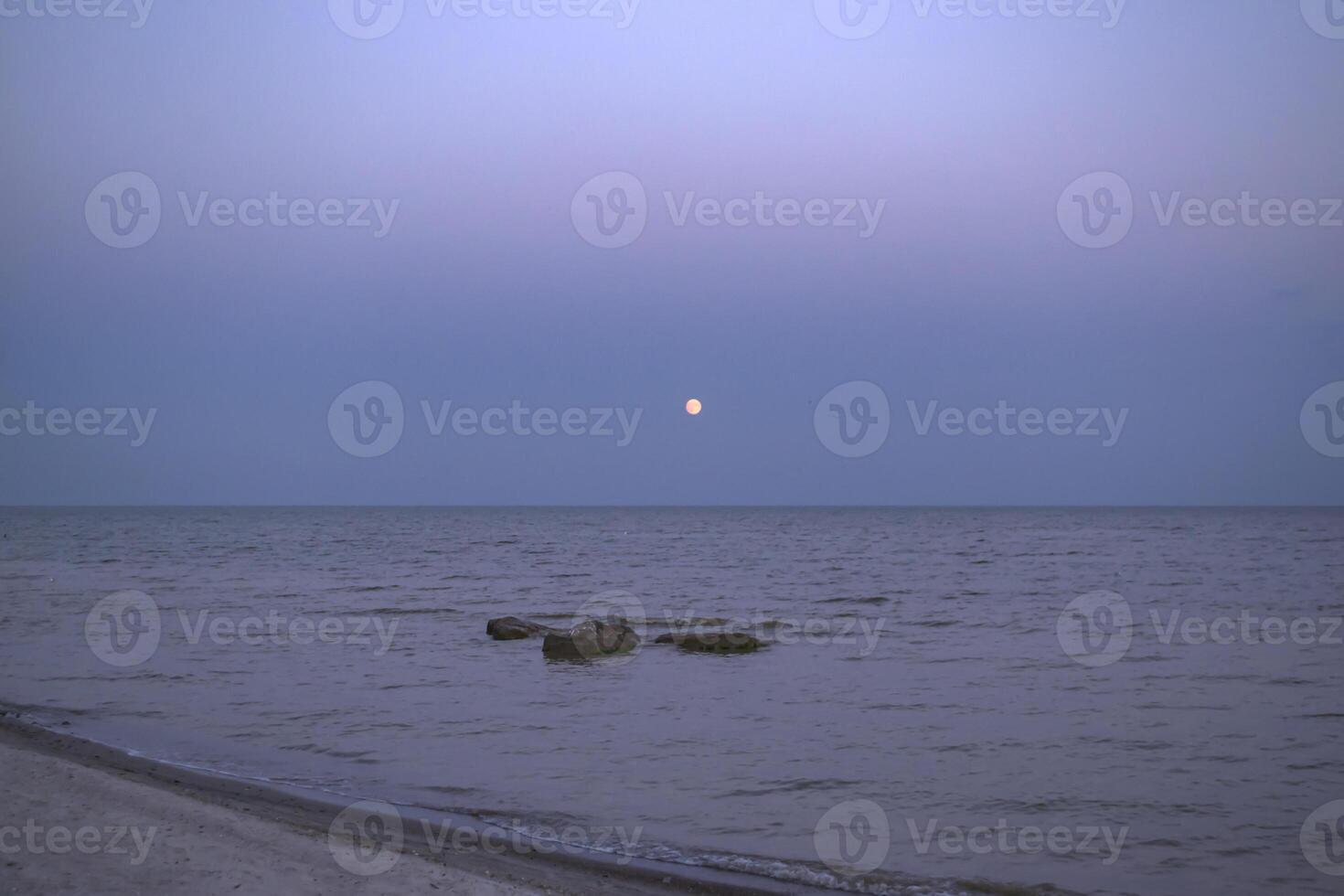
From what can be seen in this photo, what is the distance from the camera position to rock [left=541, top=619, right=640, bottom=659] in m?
20.0

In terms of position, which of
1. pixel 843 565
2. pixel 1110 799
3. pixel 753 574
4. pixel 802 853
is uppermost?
pixel 843 565

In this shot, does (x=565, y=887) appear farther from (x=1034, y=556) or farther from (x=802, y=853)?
(x=1034, y=556)

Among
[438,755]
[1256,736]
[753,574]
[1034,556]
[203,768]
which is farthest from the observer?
[1034,556]

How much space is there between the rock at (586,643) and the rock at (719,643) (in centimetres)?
130

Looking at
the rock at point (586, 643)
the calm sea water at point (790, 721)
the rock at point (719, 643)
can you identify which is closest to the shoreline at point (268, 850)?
the calm sea water at point (790, 721)

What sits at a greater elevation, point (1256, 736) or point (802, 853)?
point (1256, 736)

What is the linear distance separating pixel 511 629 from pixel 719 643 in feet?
17.1

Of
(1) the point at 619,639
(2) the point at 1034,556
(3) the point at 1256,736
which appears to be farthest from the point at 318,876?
(2) the point at 1034,556

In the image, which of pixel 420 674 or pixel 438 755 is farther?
pixel 420 674

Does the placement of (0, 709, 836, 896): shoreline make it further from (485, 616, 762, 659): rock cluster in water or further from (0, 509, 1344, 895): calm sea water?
(485, 616, 762, 659): rock cluster in water

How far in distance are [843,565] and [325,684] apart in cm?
3697

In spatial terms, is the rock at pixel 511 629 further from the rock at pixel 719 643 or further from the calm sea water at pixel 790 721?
the rock at pixel 719 643

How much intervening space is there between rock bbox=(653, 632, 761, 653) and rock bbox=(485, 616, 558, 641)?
347cm

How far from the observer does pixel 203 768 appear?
11.3m
